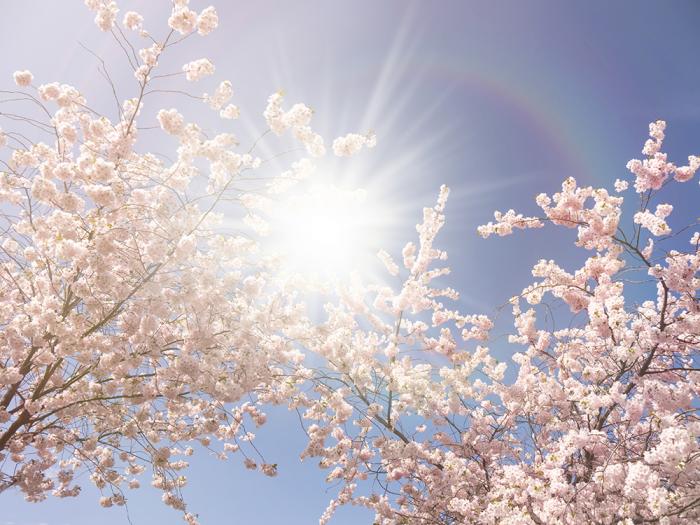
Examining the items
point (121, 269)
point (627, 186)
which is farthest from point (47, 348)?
point (627, 186)

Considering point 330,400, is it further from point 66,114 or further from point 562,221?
point 66,114

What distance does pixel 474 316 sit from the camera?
371 inches

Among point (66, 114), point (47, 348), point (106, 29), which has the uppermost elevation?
point (106, 29)

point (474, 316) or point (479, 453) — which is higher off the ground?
point (474, 316)

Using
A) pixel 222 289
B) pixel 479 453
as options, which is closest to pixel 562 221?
pixel 479 453

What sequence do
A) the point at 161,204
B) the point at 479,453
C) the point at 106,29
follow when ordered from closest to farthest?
the point at 161,204 < the point at 106,29 < the point at 479,453

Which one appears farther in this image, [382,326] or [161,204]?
[382,326]

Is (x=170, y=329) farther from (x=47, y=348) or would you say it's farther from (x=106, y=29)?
(x=106, y=29)

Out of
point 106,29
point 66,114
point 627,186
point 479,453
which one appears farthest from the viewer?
point 479,453

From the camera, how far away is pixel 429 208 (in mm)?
9914

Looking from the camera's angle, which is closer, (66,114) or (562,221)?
(66,114)

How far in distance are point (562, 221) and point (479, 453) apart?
493 cm

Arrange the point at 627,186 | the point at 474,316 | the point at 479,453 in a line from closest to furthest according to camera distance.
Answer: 1. the point at 627,186
2. the point at 479,453
3. the point at 474,316

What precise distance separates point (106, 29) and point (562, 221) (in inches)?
316
